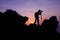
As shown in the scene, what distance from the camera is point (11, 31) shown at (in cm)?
4875

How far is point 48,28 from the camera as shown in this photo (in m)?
57.6

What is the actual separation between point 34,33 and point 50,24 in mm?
10494

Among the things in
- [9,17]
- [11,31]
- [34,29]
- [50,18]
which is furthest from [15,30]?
[50,18]

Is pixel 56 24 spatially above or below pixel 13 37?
above

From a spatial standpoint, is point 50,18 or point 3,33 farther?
point 50,18

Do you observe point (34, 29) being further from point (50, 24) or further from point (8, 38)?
point (8, 38)

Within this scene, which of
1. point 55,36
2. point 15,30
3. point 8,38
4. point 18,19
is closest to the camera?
point 8,38

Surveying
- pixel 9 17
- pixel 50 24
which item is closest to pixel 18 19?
pixel 9 17

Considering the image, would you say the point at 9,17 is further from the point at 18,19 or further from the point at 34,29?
the point at 34,29

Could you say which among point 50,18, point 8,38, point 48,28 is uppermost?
point 50,18

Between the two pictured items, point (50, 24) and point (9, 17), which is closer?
point (9, 17)

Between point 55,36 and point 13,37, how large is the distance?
18227 mm

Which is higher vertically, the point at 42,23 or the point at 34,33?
the point at 42,23

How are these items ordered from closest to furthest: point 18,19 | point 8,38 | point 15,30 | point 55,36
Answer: point 8,38, point 15,30, point 18,19, point 55,36
